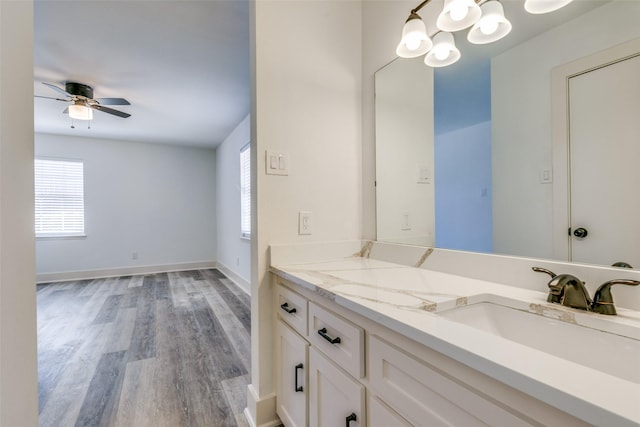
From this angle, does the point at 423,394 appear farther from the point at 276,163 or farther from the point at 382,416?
the point at 276,163

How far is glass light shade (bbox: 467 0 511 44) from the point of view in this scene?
105cm

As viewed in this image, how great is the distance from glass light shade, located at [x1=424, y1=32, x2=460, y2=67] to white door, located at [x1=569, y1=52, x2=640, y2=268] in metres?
0.50

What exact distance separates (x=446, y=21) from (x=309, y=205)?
0.99 meters

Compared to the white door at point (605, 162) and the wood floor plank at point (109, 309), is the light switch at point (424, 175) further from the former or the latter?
the wood floor plank at point (109, 309)

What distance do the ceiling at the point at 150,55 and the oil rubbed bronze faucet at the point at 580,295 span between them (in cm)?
223

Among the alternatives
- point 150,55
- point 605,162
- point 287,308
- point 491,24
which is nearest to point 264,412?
point 287,308

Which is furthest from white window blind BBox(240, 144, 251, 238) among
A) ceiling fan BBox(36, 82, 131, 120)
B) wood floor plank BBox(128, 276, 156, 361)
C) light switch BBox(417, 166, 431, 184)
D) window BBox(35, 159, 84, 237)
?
light switch BBox(417, 166, 431, 184)

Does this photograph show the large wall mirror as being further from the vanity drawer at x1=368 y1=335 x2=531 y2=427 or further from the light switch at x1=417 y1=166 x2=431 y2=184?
the vanity drawer at x1=368 y1=335 x2=531 y2=427

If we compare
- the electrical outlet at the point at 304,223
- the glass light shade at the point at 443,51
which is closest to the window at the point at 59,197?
the electrical outlet at the point at 304,223

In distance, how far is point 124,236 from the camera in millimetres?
5117

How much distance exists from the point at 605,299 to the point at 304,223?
115 centimetres

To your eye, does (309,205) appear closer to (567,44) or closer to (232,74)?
(567,44)

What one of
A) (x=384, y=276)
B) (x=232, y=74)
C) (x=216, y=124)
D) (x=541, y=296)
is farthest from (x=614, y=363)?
(x=216, y=124)

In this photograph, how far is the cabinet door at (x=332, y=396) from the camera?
0.85m
